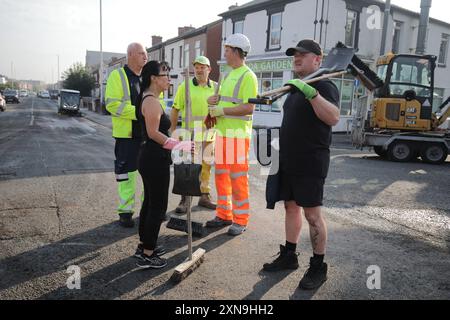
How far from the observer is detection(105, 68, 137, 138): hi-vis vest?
446 centimetres

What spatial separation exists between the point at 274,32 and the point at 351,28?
14.9ft

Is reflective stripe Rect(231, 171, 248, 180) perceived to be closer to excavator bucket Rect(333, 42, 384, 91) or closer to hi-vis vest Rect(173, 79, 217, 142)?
hi-vis vest Rect(173, 79, 217, 142)

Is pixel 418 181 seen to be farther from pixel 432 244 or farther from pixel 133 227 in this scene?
pixel 133 227

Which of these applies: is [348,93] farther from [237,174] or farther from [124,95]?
[124,95]

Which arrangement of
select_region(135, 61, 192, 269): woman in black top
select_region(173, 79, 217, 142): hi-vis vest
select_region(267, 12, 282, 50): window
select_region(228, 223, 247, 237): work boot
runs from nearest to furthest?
select_region(135, 61, 192, 269): woman in black top
select_region(228, 223, 247, 237): work boot
select_region(173, 79, 217, 142): hi-vis vest
select_region(267, 12, 282, 50): window

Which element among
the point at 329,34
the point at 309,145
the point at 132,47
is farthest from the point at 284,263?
the point at 329,34

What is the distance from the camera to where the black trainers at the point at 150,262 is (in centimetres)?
347

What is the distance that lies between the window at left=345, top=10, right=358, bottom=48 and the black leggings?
64.4 ft

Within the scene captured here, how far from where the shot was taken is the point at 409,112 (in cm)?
1135

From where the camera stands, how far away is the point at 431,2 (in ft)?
51.0

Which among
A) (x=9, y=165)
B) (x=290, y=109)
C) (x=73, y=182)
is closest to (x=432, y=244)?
(x=290, y=109)

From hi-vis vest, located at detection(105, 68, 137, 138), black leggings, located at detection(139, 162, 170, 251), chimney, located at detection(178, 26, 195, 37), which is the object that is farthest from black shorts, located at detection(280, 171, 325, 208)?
chimney, located at detection(178, 26, 195, 37)

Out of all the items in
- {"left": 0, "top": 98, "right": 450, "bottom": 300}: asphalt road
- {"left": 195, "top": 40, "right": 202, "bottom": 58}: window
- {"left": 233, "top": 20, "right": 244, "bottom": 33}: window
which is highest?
{"left": 233, "top": 20, "right": 244, "bottom": 33}: window

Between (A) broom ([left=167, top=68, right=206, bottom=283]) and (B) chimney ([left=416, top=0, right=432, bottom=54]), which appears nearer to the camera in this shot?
(A) broom ([left=167, top=68, right=206, bottom=283])
